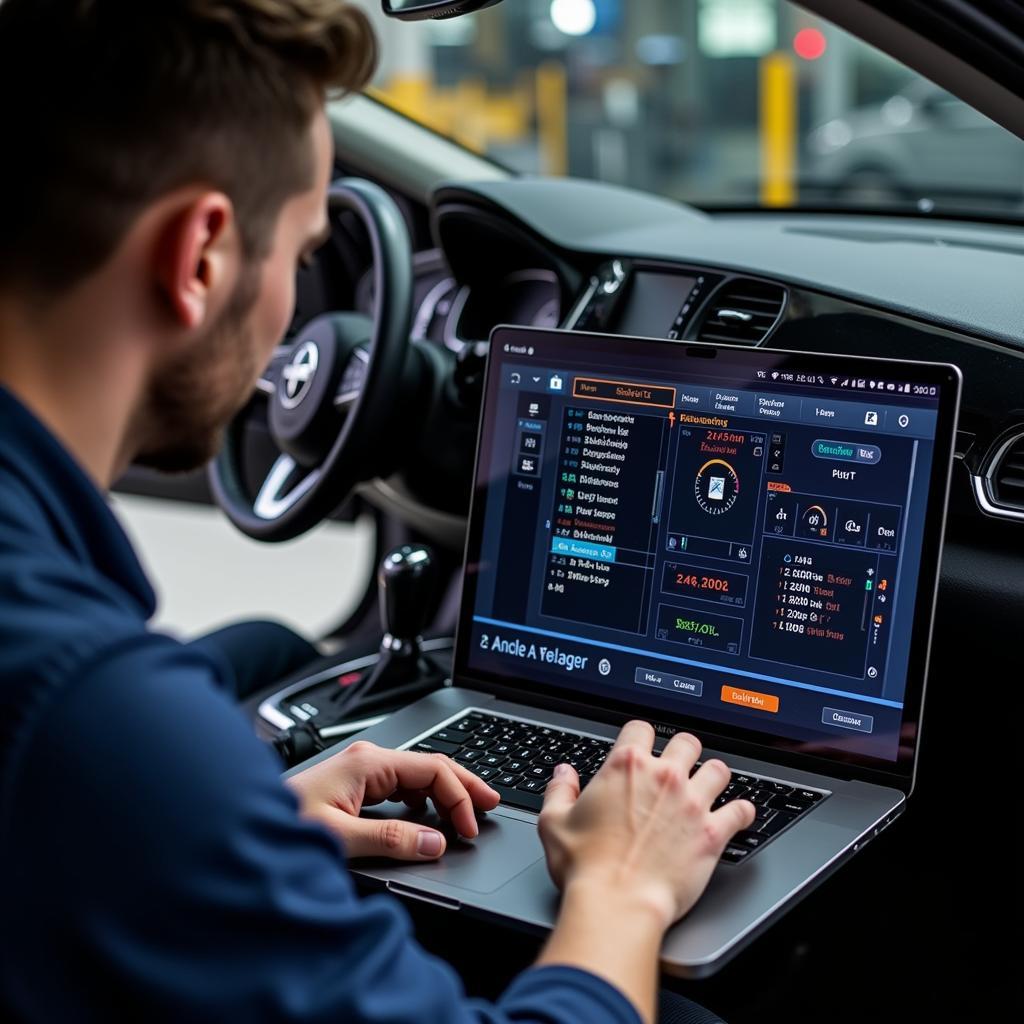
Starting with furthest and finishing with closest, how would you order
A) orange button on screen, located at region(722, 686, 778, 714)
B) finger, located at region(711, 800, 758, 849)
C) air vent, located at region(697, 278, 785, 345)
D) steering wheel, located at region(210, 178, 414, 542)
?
steering wheel, located at region(210, 178, 414, 542), air vent, located at region(697, 278, 785, 345), orange button on screen, located at region(722, 686, 778, 714), finger, located at region(711, 800, 758, 849)

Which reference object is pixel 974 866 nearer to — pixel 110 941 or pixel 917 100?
pixel 110 941

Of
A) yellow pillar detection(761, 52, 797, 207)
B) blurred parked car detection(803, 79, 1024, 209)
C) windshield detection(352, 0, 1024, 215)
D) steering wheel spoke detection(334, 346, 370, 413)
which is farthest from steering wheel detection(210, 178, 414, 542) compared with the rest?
windshield detection(352, 0, 1024, 215)

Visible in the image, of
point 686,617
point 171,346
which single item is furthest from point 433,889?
point 171,346

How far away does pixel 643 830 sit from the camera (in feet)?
2.99

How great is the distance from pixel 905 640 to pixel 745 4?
10.5 metres

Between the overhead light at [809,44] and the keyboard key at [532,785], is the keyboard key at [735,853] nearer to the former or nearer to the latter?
the keyboard key at [532,785]

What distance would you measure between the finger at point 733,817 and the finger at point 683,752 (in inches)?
1.5

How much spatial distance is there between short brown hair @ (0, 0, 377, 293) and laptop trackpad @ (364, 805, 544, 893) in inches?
19.8

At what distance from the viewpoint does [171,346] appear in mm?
774

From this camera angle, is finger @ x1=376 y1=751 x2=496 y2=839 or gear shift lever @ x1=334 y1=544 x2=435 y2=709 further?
gear shift lever @ x1=334 y1=544 x2=435 y2=709

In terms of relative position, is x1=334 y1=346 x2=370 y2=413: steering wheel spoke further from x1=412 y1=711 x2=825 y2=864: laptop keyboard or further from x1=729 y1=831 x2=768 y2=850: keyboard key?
x1=729 y1=831 x2=768 y2=850: keyboard key

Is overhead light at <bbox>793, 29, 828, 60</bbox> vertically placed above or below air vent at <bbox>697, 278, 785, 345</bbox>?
above

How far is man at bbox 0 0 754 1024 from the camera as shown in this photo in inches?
24.1

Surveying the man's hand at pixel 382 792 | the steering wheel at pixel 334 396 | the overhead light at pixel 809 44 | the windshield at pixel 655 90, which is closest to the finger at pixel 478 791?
the man's hand at pixel 382 792
